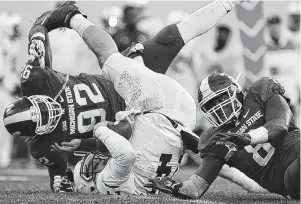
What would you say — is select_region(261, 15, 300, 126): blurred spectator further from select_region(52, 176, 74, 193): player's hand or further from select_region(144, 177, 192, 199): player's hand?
select_region(144, 177, 192, 199): player's hand

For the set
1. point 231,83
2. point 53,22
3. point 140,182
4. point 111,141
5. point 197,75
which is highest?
point 53,22

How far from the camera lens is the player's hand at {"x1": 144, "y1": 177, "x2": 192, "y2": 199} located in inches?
141

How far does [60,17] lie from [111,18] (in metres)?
2.67

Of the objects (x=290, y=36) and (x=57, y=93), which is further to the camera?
(x=290, y=36)

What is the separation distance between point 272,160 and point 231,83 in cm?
47

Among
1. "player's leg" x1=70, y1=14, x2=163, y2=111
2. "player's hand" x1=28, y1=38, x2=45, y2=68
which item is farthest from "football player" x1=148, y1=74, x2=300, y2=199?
"player's hand" x1=28, y1=38, x2=45, y2=68

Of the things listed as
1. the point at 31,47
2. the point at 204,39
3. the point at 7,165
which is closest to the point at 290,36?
the point at 204,39

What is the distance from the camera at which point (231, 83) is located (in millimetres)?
3746

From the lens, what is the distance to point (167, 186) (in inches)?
141

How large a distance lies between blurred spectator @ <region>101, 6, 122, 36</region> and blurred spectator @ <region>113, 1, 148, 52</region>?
9 centimetres

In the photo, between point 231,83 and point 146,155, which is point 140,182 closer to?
point 146,155

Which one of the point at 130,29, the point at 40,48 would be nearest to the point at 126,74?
A: the point at 40,48

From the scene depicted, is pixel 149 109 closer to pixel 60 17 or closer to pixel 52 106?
pixel 52 106

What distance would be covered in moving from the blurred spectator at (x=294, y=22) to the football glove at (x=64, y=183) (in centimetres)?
480
